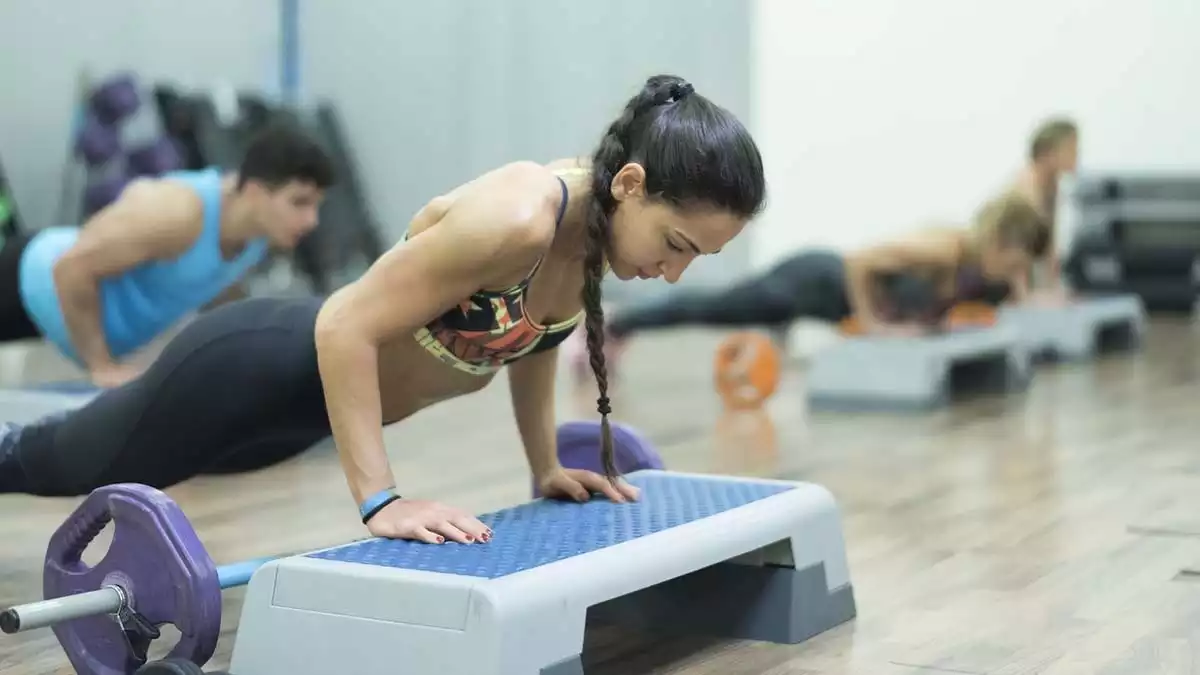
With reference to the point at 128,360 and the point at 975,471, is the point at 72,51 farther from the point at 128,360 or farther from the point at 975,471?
the point at 975,471

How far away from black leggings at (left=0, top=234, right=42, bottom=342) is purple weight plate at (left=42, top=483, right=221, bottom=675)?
1.69 metres

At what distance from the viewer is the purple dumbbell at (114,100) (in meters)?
5.87

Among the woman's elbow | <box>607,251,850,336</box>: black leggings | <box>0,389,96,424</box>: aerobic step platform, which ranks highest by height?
the woman's elbow

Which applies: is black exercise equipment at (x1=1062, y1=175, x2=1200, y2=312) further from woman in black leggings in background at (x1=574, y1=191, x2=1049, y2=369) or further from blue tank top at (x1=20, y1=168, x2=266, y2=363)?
blue tank top at (x1=20, y1=168, x2=266, y2=363)

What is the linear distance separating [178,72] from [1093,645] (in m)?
5.53

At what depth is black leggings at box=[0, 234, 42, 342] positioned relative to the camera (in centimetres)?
328

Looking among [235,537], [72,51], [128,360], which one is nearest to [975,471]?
[235,537]

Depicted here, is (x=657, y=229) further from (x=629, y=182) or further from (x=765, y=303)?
(x=765, y=303)

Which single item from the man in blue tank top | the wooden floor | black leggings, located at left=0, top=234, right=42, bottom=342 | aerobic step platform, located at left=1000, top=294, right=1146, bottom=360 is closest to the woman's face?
the wooden floor

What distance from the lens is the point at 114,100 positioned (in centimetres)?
587

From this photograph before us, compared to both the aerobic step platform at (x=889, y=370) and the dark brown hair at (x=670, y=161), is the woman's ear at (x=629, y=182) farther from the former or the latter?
the aerobic step platform at (x=889, y=370)

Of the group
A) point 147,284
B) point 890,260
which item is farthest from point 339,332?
point 890,260

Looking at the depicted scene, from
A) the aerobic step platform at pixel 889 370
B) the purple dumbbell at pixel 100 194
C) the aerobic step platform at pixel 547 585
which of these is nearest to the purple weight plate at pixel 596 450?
the aerobic step platform at pixel 547 585

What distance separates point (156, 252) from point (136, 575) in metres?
1.55
